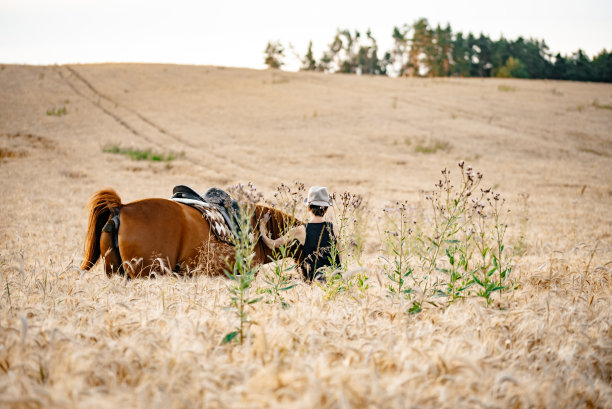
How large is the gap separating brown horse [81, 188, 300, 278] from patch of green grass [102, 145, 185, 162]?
15529 mm

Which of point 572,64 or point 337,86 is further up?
point 572,64

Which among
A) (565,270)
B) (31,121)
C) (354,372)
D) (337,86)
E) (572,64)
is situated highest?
(572,64)

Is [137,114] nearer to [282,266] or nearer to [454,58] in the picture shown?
[282,266]

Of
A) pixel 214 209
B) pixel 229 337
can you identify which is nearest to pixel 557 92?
pixel 214 209

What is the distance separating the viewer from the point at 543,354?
2.54 meters

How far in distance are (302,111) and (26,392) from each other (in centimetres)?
3018

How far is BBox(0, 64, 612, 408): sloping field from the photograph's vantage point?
1965mm

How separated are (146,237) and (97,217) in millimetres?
690

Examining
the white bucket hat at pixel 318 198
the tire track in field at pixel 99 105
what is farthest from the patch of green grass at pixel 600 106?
the white bucket hat at pixel 318 198

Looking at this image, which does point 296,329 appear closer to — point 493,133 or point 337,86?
point 493,133

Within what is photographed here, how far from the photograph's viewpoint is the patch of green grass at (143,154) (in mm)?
19609

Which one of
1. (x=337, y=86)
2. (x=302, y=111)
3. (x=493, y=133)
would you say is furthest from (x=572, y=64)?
(x=302, y=111)

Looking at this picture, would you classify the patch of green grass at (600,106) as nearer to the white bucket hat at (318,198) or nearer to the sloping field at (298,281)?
the sloping field at (298,281)

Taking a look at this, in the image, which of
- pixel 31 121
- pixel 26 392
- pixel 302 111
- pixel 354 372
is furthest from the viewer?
pixel 302 111
